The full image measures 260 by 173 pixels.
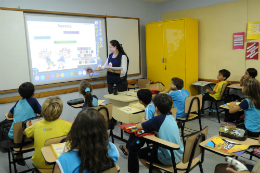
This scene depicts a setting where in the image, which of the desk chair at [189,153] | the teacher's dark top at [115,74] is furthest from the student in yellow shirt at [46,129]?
the teacher's dark top at [115,74]

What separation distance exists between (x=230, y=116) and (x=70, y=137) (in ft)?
12.9

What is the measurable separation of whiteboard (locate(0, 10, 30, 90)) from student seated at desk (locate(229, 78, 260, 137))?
358 centimetres

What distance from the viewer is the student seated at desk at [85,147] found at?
123cm

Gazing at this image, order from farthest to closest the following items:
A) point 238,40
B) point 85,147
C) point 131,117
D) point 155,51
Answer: point 155,51
point 238,40
point 131,117
point 85,147

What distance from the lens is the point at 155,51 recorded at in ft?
19.0

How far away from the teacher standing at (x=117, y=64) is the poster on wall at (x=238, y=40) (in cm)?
245

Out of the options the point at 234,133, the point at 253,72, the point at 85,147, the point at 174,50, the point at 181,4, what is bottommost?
the point at 234,133

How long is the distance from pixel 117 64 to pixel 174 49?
165cm

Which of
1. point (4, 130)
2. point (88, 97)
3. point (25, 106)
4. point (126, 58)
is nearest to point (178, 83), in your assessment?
point (126, 58)

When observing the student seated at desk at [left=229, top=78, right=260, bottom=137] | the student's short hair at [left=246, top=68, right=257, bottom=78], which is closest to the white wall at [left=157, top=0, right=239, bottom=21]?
the student's short hair at [left=246, top=68, right=257, bottom=78]

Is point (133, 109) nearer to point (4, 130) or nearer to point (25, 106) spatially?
point (25, 106)

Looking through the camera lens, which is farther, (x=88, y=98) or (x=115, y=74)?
(x=115, y=74)

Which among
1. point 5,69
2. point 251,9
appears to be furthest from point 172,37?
point 5,69

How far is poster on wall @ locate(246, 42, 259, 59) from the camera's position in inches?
181
